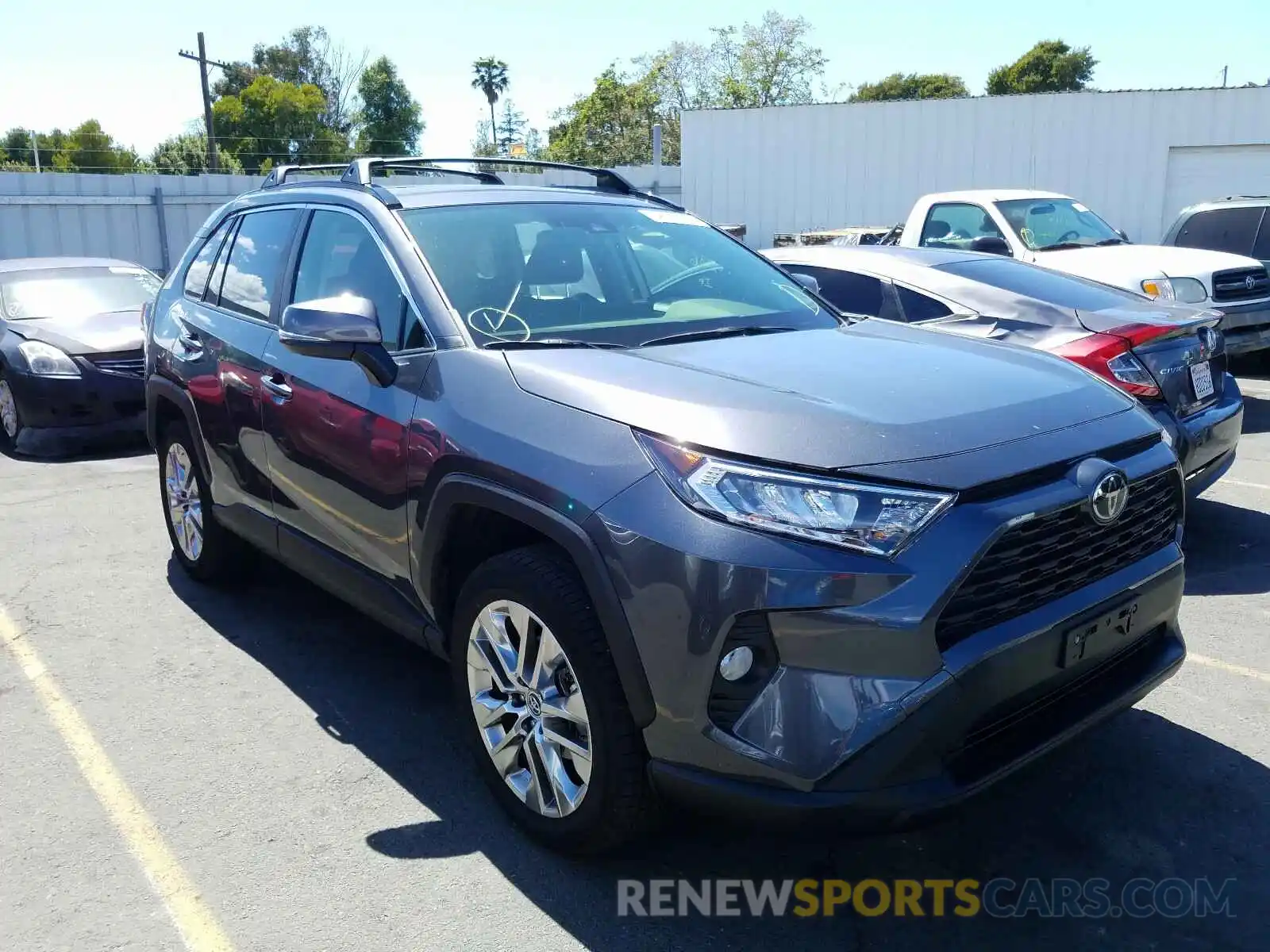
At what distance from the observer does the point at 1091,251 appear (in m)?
9.17

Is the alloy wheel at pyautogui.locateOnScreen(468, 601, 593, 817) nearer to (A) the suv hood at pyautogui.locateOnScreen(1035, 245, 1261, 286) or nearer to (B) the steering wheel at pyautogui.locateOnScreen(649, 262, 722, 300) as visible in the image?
(B) the steering wheel at pyautogui.locateOnScreen(649, 262, 722, 300)

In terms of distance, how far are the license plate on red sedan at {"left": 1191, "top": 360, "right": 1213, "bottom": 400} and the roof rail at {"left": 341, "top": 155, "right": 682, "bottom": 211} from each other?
8.67 ft

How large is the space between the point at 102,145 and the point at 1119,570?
66087 millimetres

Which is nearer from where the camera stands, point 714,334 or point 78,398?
point 714,334

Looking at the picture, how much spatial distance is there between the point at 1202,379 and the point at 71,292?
879cm

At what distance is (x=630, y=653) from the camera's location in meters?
2.48

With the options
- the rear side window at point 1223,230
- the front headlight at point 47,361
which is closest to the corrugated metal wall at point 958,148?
the rear side window at point 1223,230

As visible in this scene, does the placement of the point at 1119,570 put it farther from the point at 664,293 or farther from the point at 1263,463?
the point at 1263,463

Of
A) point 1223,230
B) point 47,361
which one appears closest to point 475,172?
point 47,361

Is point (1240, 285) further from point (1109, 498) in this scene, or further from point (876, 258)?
point (1109, 498)

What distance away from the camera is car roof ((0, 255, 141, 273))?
9547mm

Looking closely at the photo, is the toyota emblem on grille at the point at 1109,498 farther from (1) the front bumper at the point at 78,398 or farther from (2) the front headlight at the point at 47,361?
(2) the front headlight at the point at 47,361

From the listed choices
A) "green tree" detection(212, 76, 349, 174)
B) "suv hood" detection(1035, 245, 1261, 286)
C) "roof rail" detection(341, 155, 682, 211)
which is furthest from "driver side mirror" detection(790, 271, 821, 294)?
"green tree" detection(212, 76, 349, 174)

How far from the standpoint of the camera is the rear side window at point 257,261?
13.8 ft
